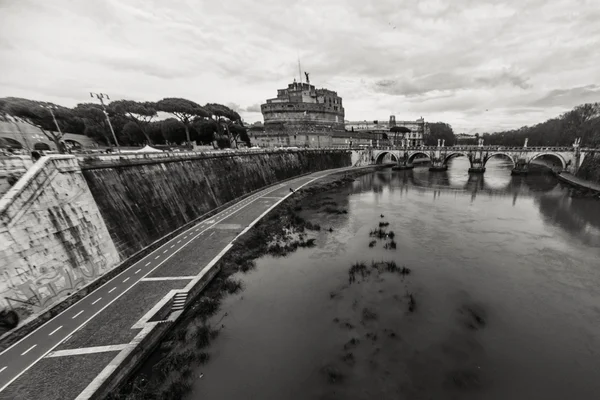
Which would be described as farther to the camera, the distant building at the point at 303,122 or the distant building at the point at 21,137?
the distant building at the point at 303,122

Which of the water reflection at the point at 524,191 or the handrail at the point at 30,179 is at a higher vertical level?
the handrail at the point at 30,179

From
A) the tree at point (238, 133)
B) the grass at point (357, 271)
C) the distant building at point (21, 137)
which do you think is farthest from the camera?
the tree at point (238, 133)

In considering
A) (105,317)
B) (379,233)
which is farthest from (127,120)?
(379,233)

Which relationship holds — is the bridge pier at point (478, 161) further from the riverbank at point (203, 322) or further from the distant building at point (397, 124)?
the riverbank at point (203, 322)

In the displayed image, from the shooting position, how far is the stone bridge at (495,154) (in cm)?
5003

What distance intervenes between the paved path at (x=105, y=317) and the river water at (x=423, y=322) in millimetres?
3950

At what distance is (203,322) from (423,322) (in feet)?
39.4

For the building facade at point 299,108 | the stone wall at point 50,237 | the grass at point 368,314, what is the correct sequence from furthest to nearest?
A: the building facade at point 299,108 < the grass at point 368,314 < the stone wall at point 50,237

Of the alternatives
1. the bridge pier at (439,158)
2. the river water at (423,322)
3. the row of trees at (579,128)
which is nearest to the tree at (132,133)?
the river water at (423,322)

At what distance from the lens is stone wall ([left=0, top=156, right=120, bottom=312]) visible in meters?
10.1

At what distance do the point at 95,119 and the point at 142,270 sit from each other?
42.1 m

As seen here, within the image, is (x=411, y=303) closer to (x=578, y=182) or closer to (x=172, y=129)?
(x=578, y=182)

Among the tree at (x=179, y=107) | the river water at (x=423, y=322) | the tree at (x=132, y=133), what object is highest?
the tree at (x=179, y=107)

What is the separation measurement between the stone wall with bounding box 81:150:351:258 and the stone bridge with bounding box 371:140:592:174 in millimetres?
54920
